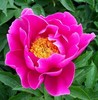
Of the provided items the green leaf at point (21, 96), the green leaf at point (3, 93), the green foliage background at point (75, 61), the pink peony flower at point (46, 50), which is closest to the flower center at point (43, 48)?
the pink peony flower at point (46, 50)

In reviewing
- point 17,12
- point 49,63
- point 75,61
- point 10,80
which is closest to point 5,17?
point 17,12

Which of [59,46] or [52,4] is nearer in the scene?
[59,46]

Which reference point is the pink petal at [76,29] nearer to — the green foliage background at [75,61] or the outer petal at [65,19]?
the outer petal at [65,19]

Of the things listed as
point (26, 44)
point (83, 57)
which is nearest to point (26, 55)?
point (26, 44)

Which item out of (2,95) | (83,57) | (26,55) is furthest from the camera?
(2,95)

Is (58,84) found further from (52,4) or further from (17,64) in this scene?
(52,4)

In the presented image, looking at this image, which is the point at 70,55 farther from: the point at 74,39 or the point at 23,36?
the point at 23,36

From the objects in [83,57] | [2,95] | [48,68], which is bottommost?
[2,95]
